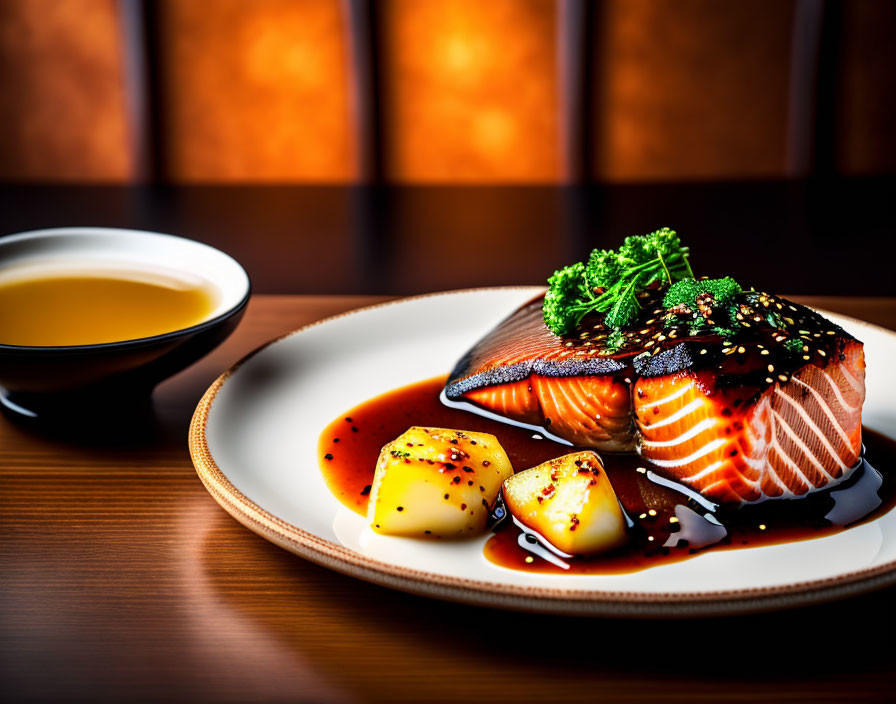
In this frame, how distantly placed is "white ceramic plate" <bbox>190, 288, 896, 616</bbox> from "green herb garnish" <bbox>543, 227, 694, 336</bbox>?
31 cm

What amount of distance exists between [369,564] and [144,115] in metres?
2.80

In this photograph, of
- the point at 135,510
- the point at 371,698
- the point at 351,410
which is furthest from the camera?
the point at 351,410

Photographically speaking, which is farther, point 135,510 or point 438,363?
point 438,363

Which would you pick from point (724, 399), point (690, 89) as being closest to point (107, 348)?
point (724, 399)

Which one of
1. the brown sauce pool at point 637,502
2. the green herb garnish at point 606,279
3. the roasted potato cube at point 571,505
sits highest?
the green herb garnish at point 606,279

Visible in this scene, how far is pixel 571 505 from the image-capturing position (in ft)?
4.13

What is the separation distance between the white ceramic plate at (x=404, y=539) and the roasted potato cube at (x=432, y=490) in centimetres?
2

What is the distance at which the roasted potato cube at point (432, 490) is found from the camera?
126cm

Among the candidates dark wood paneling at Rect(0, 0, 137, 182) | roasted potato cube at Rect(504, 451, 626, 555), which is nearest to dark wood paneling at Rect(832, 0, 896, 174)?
dark wood paneling at Rect(0, 0, 137, 182)

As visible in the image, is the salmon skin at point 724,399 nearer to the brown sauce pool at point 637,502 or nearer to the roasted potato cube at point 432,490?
the brown sauce pool at point 637,502

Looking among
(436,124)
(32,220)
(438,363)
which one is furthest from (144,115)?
(438,363)

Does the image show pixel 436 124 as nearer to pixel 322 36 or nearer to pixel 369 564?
pixel 322 36

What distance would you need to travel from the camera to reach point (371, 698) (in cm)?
102

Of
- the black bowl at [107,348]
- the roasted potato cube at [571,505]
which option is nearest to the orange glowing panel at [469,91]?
the black bowl at [107,348]
